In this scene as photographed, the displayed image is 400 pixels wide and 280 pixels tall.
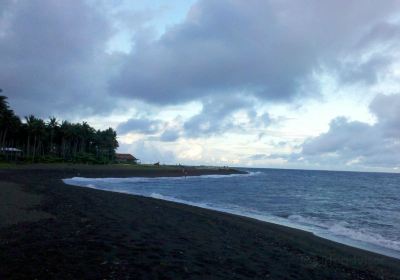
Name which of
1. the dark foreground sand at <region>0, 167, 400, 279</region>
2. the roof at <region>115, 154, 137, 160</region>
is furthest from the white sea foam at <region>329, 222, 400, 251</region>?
the roof at <region>115, 154, 137, 160</region>

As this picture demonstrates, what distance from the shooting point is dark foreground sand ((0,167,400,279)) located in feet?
29.2

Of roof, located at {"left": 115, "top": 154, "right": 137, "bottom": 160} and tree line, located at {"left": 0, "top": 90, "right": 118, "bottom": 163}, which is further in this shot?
roof, located at {"left": 115, "top": 154, "right": 137, "bottom": 160}

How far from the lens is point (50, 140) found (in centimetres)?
10838

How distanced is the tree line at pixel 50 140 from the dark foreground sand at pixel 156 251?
6227 cm

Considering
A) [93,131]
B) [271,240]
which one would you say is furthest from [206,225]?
[93,131]

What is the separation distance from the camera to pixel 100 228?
14.1 meters

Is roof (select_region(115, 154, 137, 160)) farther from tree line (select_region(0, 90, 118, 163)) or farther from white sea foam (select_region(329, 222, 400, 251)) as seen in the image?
white sea foam (select_region(329, 222, 400, 251))

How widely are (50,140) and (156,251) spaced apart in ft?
349

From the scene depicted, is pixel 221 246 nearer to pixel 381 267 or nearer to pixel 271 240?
pixel 271 240

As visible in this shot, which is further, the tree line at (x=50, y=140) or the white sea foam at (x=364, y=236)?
the tree line at (x=50, y=140)

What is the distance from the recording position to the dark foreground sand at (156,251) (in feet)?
29.2

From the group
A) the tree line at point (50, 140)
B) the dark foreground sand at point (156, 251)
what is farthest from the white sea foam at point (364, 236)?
the tree line at point (50, 140)

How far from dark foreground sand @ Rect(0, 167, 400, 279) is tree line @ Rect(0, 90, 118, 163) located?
204 feet

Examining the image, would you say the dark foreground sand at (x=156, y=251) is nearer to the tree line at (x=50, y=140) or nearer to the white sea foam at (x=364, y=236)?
the white sea foam at (x=364, y=236)
